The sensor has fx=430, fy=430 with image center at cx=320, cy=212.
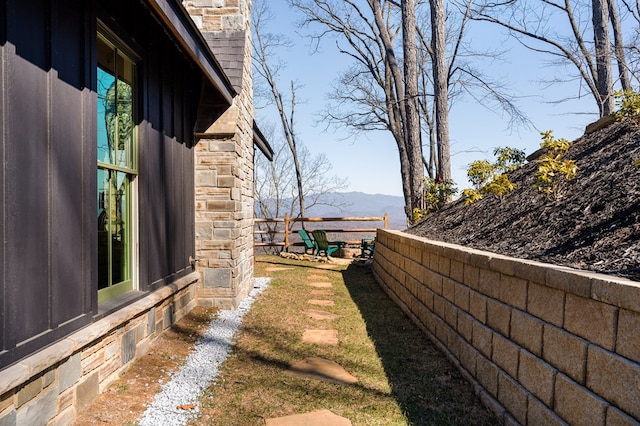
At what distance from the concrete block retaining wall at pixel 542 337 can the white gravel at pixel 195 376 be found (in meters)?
1.96

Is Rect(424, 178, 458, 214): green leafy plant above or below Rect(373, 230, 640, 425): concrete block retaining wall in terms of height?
above

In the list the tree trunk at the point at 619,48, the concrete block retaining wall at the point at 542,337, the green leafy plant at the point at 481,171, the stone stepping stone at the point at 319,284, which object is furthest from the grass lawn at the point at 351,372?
the tree trunk at the point at 619,48

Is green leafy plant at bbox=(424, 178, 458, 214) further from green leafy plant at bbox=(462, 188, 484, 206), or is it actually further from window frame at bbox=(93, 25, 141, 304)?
window frame at bbox=(93, 25, 141, 304)

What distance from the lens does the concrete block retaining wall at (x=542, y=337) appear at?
173cm

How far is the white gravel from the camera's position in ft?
8.84

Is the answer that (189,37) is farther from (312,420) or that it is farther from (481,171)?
(481,171)

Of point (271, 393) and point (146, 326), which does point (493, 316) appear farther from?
point (146, 326)

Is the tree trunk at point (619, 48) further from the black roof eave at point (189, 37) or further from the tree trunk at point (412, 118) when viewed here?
the black roof eave at point (189, 37)

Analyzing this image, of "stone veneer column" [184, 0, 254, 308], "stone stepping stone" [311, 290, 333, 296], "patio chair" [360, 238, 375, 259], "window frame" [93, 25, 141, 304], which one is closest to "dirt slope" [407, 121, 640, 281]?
"stone stepping stone" [311, 290, 333, 296]

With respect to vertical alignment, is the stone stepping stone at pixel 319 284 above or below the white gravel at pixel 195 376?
below

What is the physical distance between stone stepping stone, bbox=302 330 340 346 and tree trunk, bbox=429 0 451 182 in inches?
218

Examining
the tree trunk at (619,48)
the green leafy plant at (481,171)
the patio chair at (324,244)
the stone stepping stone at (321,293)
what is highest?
the tree trunk at (619,48)

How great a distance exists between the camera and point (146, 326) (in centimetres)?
373

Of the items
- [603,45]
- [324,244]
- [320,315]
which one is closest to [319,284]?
[320,315]
